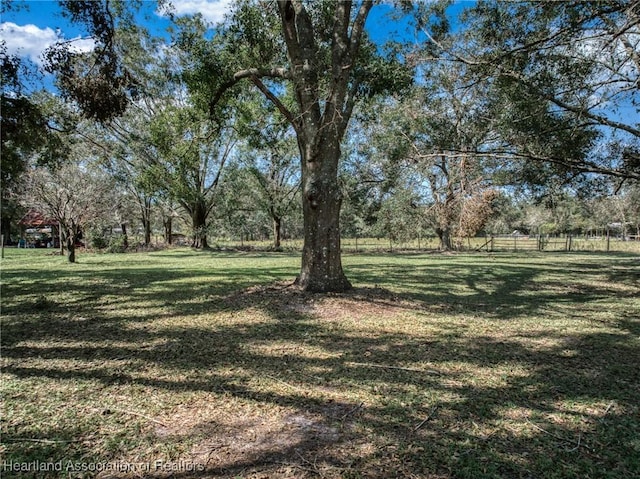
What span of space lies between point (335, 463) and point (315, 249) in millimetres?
4495

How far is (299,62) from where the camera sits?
21.0 ft

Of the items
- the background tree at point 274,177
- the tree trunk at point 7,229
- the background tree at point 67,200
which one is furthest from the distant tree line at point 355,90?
the tree trunk at point 7,229

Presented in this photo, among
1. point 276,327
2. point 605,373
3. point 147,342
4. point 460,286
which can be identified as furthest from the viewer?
point 460,286

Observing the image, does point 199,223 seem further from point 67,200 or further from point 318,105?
point 318,105

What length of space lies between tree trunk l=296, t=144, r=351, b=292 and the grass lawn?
37cm

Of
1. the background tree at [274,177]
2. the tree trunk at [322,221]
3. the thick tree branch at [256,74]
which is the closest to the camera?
the tree trunk at [322,221]

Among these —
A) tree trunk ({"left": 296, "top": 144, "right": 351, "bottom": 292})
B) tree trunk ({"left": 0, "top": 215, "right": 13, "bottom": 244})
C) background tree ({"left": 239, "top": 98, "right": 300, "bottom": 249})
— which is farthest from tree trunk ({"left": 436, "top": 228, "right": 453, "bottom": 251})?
tree trunk ({"left": 0, "top": 215, "right": 13, "bottom": 244})

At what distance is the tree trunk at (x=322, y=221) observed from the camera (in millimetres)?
6301

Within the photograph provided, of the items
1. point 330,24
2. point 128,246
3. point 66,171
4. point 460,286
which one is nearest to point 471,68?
point 330,24

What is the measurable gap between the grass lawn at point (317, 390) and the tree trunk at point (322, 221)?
372 mm

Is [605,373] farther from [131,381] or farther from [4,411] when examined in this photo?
[4,411]

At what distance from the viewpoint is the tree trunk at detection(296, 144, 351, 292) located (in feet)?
20.7

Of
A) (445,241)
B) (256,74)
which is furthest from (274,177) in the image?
(256,74)

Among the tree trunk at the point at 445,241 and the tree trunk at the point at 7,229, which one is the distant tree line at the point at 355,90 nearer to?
the tree trunk at the point at 445,241
